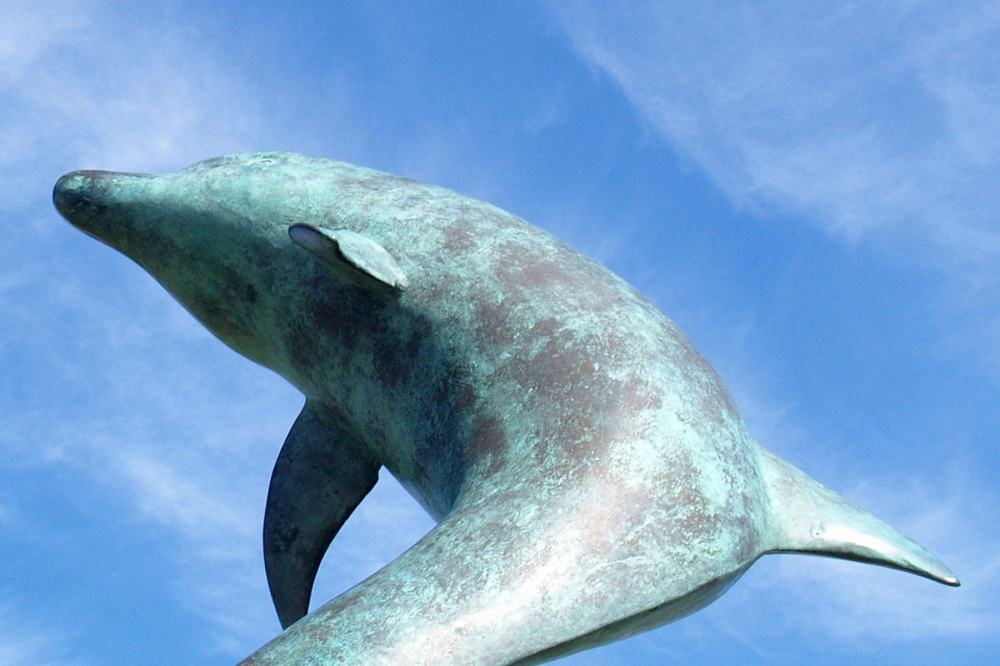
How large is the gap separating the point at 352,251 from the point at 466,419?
1.01 metres

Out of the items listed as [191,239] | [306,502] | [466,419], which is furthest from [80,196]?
[466,419]

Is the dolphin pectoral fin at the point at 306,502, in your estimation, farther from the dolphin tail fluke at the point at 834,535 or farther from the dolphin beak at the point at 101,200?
the dolphin tail fluke at the point at 834,535

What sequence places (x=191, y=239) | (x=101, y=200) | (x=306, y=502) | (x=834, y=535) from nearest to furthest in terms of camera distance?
1. (x=834, y=535)
2. (x=191, y=239)
3. (x=306, y=502)
4. (x=101, y=200)

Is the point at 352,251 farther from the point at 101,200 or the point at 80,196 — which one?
the point at 80,196

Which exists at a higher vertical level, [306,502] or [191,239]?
[191,239]

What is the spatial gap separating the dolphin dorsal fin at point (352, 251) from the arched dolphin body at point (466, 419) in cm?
2

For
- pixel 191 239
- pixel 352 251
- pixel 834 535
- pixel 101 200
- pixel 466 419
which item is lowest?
pixel 834 535

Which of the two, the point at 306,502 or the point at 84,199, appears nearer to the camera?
Result: the point at 306,502

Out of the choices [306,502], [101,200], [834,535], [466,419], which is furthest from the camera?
[101,200]

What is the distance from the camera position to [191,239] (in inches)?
287

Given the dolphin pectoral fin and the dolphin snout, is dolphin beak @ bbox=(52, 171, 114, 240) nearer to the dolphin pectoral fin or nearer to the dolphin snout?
the dolphin snout

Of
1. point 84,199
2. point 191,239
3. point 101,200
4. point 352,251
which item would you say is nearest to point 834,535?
point 352,251

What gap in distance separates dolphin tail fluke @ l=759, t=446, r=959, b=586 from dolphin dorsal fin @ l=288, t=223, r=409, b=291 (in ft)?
6.88

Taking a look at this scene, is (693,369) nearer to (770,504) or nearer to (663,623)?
(770,504)
